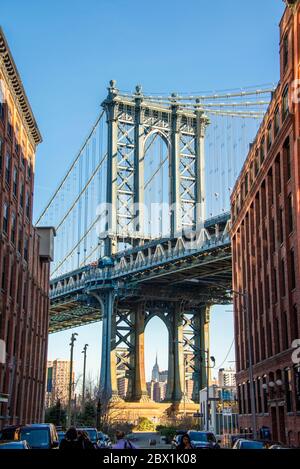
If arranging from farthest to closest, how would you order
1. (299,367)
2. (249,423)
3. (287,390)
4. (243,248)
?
(243,248), (249,423), (287,390), (299,367)

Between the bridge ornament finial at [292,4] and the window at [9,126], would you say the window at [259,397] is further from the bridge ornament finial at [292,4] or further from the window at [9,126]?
the bridge ornament finial at [292,4]

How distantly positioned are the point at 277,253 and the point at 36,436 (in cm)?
2325

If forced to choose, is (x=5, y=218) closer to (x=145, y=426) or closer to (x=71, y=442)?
(x=71, y=442)

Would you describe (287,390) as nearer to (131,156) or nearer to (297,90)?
(297,90)

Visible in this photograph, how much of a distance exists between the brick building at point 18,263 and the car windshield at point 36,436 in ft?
62.1

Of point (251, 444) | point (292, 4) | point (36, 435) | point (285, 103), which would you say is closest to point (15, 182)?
point (285, 103)

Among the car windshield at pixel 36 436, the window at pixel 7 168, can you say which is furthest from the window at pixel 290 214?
the car windshield at pixel 36 436

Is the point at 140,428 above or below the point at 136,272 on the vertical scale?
below

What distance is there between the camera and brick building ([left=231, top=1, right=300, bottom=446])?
3897 cm

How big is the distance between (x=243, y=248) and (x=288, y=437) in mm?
22236

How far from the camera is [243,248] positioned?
59062 millimetres

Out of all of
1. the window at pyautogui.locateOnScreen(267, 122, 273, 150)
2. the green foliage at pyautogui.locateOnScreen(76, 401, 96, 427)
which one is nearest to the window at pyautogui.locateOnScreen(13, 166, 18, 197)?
the window at pyautogui.locateOnScreen(267, 122, 273, 150)
